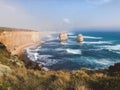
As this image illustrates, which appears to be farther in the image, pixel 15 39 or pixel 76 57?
pixel 15 39

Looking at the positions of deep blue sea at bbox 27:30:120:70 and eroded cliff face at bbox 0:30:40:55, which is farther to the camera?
eroded cliff face at bbox 0:30:40:55

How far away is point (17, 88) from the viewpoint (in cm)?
995

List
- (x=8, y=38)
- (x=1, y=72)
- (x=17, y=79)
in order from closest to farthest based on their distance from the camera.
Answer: (x=17, y=79)
(x=1, y=72)
(x=8, y=38)

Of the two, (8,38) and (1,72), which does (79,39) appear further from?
(1,72)

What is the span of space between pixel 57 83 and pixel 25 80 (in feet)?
5.21

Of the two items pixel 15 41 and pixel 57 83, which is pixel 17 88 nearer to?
pixel 57 83

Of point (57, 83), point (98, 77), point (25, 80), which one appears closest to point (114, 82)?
point (98, 77)

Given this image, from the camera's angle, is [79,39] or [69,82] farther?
[79,39]

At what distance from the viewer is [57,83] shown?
31.9 ft

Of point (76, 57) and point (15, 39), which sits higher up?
point (15, 39)

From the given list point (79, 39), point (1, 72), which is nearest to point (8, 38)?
point (79, 39)

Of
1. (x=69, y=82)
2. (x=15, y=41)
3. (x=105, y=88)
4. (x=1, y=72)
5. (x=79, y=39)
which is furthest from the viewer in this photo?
(x=79, y=39)

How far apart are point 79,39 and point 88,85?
111m

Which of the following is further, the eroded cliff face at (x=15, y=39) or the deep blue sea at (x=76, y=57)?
the eroded cliff face at (x=15, y=39)
